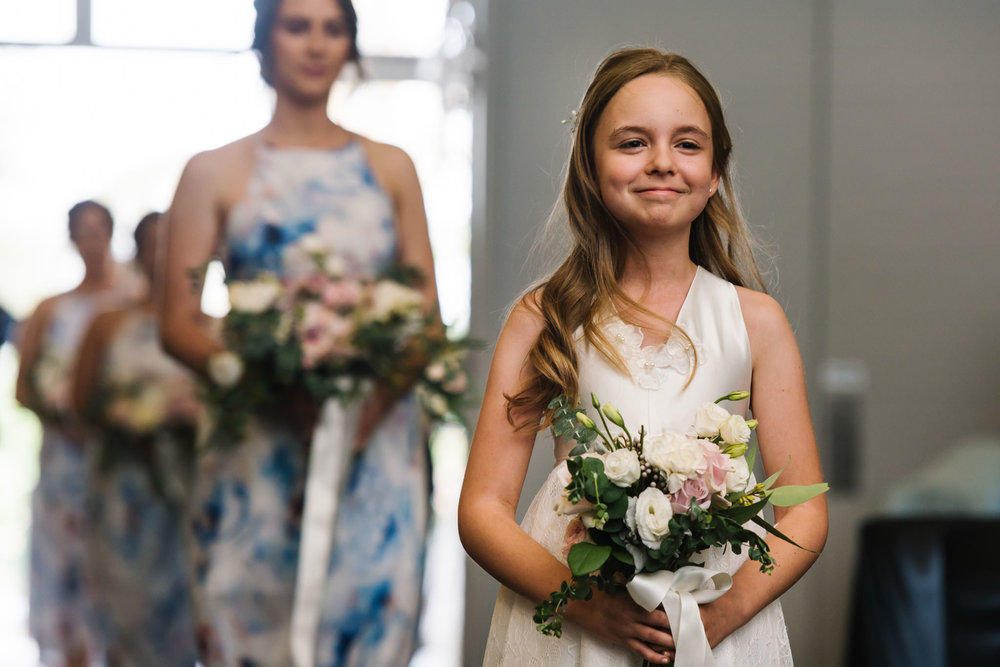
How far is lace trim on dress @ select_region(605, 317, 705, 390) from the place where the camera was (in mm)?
1425

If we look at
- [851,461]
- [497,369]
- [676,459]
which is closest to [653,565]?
[676,459]

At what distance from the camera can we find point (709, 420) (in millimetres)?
1250

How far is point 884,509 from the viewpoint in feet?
11.9

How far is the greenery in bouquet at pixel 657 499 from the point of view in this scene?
118 centimetres

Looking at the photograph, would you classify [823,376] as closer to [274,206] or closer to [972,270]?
[972,270]

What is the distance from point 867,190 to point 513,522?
106 inches

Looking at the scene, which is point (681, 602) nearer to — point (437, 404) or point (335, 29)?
point (437, 404)

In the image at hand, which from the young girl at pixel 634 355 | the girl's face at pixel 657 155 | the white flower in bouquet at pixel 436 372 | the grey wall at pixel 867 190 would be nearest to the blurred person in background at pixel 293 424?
the white flower in bouquet at pixel 436 372

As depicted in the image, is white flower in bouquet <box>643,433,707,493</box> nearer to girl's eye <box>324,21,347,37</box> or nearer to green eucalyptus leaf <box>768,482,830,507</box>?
green eucalyptus leaf <box>768,482,830,507</box>

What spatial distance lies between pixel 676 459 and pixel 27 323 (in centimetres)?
247

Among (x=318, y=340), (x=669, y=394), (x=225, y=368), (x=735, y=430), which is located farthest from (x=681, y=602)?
(x=225, y=368)

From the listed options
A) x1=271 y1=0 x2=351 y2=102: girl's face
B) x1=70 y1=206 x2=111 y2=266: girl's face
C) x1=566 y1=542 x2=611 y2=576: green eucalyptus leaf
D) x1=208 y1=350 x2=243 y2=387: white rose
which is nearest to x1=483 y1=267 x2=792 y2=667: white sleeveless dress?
x1=566 y1=542 x2=611 y2=576: green eucalyptus leaf

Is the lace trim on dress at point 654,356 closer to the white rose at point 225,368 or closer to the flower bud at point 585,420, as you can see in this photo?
the flower bud at point 585,420

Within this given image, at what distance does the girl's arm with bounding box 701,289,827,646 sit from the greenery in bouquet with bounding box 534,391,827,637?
0.11m
